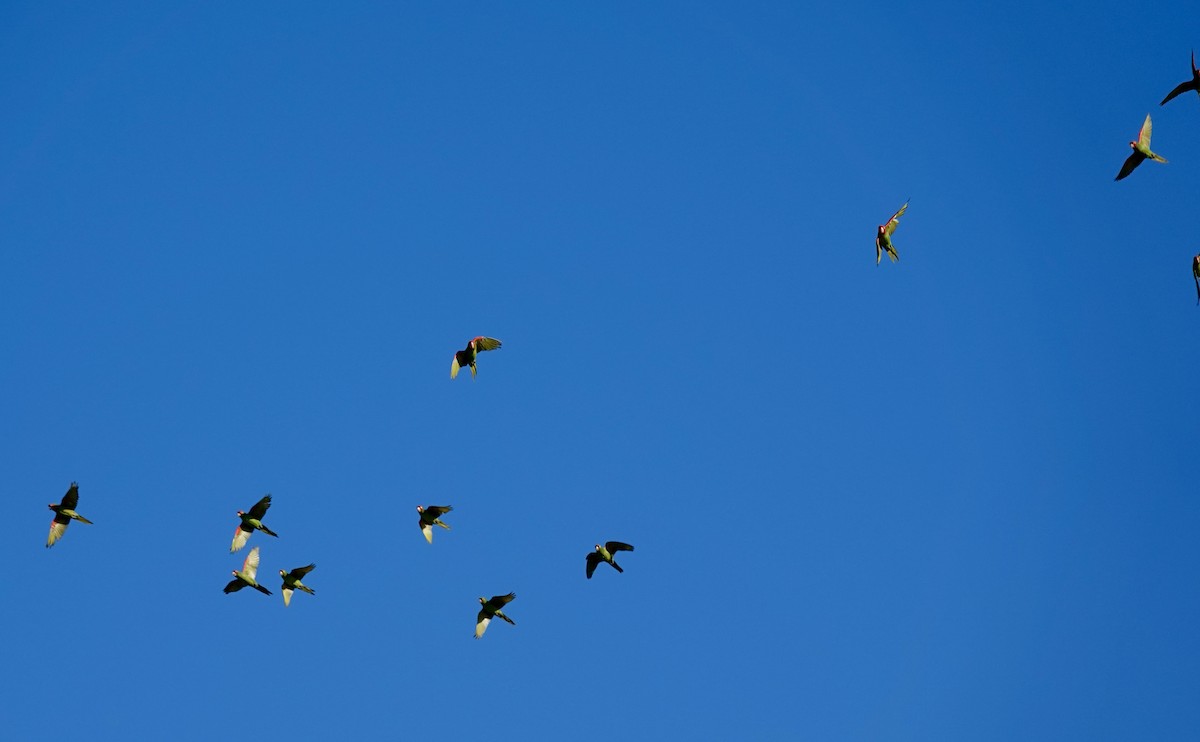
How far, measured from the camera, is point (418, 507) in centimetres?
4347

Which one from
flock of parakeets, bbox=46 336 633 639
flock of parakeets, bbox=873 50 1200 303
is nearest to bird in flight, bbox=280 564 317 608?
flock of parakeets, bbox=46 336 633 639

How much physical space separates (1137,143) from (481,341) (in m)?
21.6

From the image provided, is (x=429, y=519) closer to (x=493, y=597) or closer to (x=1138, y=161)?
(x=493, y=597)

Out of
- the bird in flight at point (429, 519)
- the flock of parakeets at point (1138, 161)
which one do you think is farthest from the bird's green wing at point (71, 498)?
the flock of parakeets at point (1138, 161)

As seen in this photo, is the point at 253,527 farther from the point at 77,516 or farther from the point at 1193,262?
the point at 1193,262

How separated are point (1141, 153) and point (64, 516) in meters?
36.7

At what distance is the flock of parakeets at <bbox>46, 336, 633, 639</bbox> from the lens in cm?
4209

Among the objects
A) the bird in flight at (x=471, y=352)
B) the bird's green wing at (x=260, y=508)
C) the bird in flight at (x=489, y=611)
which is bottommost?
the bird in flight at (x=489, y=611)

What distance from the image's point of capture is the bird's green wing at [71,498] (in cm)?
4203

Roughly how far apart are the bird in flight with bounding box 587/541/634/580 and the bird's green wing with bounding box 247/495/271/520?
1093 cm

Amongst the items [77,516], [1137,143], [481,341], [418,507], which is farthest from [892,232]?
[77,516]

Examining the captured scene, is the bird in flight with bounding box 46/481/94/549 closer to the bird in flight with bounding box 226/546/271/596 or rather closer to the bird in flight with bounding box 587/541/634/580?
the bird in flight with bounding box 226/546/271/596

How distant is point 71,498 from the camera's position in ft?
139

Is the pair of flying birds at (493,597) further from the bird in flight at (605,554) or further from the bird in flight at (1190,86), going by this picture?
the bird in flight at (1190,86)
